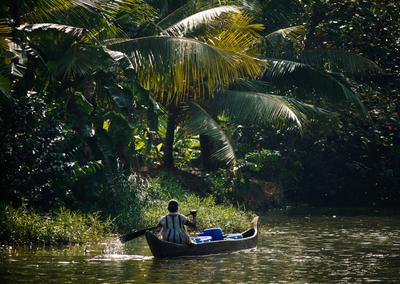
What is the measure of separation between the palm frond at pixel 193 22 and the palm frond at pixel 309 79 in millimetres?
3523

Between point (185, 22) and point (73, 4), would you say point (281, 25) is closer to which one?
point (185, 22)

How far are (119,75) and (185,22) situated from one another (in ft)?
8.37

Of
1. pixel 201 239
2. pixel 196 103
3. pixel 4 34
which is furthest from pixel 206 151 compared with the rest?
pixel 4 34

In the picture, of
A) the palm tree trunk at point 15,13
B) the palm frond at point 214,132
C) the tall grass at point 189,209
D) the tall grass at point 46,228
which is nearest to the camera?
the tall grass at point 46,228

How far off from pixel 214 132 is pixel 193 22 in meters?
2.95

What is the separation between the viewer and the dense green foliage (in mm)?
20766

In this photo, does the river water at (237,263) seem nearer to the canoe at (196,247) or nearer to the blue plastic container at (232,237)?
the canoe at (196,247)

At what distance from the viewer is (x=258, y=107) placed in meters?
25.6

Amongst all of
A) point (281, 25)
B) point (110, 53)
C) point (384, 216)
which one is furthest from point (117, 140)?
point (281, 25)

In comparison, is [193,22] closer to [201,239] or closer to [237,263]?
[201,239]

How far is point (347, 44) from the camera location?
32.0 meters

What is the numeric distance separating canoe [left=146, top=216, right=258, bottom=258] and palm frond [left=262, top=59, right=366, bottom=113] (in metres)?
9.17

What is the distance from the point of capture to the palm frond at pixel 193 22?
24.4 m

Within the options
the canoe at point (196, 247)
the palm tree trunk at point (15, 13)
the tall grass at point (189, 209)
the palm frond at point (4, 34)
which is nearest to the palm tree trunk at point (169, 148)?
the tall grass at point (189, 209)
